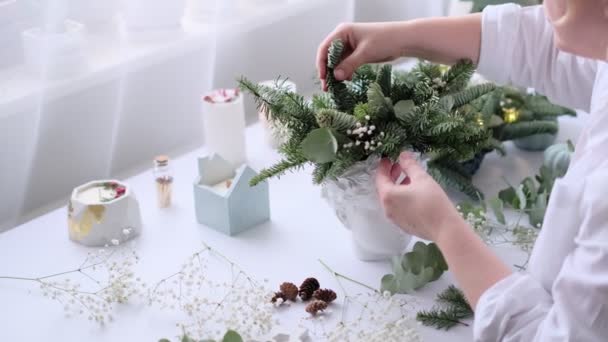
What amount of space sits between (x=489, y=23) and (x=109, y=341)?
0.61 metres

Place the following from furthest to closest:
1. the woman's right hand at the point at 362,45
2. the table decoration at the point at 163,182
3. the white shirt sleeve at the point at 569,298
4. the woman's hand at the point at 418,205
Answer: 1. the table decoration at the point at 163,182
2. the woman's right hand at the point at 362,45
3. the woman's hand at the point at 418,205
4. the white shirt sleeve at the point at 569,298

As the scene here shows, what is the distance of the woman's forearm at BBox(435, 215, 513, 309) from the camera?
2.50 feet

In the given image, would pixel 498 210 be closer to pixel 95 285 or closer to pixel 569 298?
pixel 569 298

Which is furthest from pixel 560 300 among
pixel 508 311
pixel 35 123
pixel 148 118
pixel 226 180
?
pixel 148 118

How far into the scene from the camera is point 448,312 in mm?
896

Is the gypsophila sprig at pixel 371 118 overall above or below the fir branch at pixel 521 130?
above

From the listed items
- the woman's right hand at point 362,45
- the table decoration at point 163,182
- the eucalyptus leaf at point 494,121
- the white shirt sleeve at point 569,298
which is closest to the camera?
the white shirt sleeve at point 569,298

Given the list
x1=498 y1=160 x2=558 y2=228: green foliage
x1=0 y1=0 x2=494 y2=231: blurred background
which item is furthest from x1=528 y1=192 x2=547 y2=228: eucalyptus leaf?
x1=0 y1=0 x2=494 y2=231: blurred background

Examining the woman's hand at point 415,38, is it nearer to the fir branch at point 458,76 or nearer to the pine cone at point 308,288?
the fir branch at point 458,76

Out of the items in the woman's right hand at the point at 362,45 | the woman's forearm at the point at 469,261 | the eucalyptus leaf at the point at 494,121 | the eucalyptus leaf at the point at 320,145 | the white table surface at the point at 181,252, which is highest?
the woman's right hand at the point at 362,45

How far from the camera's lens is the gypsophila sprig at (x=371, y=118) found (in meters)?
0.88

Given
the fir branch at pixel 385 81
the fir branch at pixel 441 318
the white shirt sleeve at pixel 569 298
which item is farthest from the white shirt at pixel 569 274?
the fir branch at pixel 385 81

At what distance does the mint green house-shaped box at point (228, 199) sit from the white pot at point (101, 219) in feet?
0.29

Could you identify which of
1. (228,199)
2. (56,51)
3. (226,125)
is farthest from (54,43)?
(228,199)
